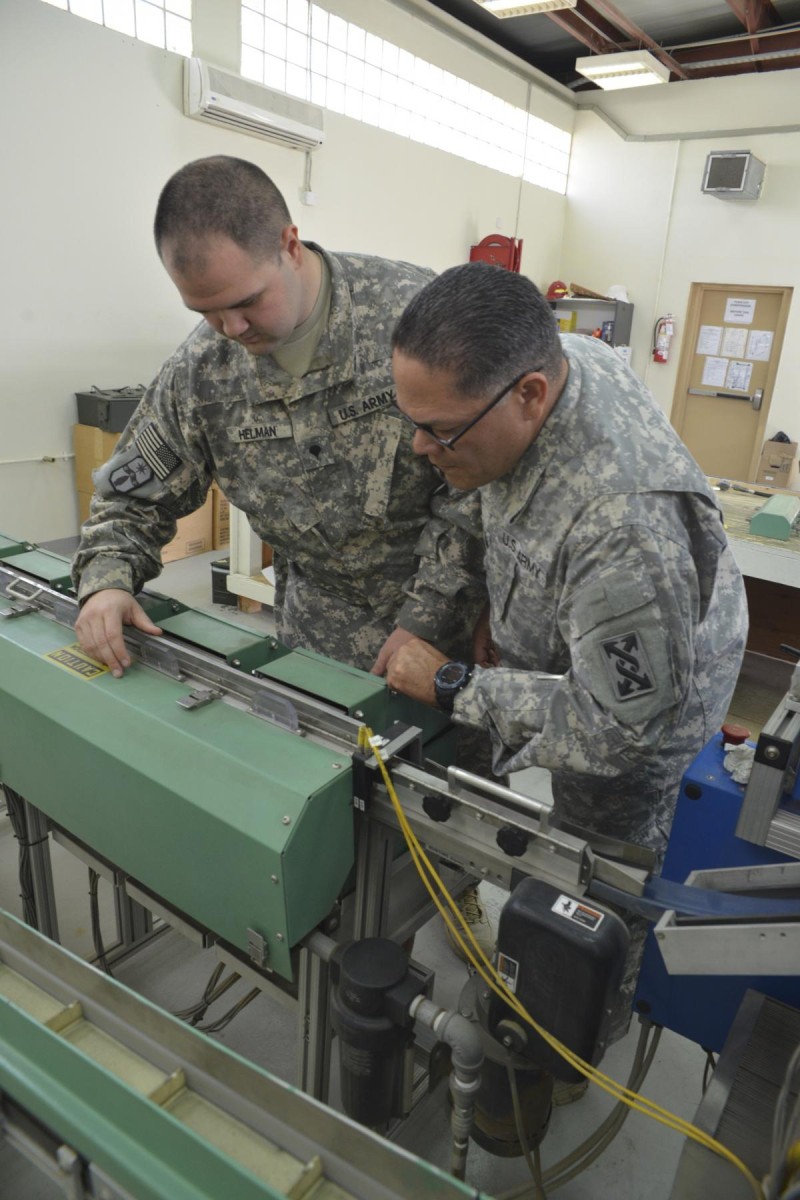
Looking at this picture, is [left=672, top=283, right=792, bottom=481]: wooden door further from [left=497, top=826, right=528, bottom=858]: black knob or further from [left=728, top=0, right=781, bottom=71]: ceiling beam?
[left=497, top=826, right=528, bottom=858]: black knob

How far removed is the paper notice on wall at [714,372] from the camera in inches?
279

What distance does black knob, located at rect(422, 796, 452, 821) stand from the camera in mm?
942

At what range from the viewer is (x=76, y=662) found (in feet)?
4.08

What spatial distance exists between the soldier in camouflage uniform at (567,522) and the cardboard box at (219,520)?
3.76m

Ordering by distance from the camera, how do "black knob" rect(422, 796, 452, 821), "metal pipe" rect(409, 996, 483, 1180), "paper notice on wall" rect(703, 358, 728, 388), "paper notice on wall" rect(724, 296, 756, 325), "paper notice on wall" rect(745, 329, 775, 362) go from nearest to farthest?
"metal pipe" rect(409, 996, 483, 1180) < "black knob" rect(422, 796, 452, 821) < "paper notice on wall" rect(745, 329, 775, 362) < "paper notice on wall" rect(724, 296, 756, 325) < "paper notice on wall" rect(703, 358, 728, 388)

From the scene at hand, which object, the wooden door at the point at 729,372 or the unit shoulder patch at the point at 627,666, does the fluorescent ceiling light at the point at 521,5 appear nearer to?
the wooden door at the point at 729,372

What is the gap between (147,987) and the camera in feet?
5.83

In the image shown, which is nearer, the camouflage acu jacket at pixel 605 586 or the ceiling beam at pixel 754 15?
the camouflage acu jacket at pixel 605 586

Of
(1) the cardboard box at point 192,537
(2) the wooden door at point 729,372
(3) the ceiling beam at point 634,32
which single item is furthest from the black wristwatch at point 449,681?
(2) the wooden door at point 729,372

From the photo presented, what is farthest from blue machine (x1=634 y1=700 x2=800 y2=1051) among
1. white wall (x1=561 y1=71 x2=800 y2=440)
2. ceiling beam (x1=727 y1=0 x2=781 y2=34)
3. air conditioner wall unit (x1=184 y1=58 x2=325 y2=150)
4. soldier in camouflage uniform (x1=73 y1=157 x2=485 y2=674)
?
white wall (x1=561 y1=71 x2=800 y2=440)

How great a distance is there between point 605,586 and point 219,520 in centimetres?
410

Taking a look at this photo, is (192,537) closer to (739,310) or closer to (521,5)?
(521,5)

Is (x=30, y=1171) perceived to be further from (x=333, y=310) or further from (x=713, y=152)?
(x=713, y=152)

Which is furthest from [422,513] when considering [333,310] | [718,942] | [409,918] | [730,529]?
[730,529]
